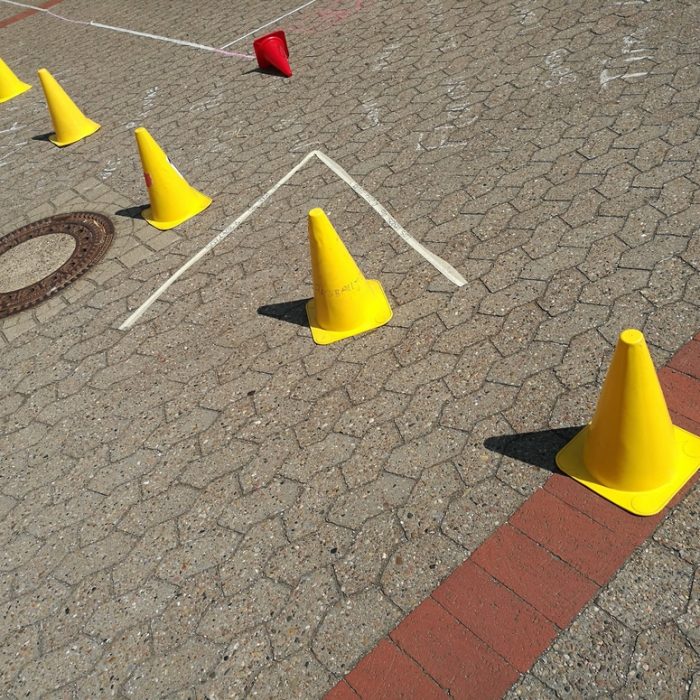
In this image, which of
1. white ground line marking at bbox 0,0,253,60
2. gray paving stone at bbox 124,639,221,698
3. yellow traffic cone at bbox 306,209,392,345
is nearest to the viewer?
gray paving stone at bbox 124,639,221,698

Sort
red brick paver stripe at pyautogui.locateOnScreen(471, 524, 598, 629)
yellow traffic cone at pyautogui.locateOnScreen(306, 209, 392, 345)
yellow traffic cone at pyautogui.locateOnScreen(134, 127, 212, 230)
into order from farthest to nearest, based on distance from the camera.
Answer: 1. yellow traffic cone at pyautogui.locateOnScreen(134, 127, 212, 230)
2. yellow traffic cone at pyautogui.locateOnScreen(306, 209, 392, 345)
3. red brick paver stripe at pyautogui.locateOnScreen(471, 524, 598, 629)

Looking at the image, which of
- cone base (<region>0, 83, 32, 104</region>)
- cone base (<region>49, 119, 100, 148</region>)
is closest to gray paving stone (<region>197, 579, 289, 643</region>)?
cone base (<region>49, 119, 100, 148</region>)

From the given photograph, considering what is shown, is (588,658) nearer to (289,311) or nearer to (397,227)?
(289,311)

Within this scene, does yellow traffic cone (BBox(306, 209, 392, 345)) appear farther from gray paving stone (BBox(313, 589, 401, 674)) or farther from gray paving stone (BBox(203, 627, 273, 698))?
gray paving stone (BBox(203, 627, 273, 698))

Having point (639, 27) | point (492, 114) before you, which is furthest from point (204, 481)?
point (639, 27)

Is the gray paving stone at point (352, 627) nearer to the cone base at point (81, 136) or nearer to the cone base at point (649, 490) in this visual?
the cone base at point (649, 490)

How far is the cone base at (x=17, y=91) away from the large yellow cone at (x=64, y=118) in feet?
8.27

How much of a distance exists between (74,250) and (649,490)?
17.4ft

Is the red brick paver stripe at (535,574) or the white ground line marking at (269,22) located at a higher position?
the white ground line marking at (269,22)

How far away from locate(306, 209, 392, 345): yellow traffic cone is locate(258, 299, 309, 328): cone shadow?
0.10 metres

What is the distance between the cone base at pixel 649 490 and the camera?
131 inches

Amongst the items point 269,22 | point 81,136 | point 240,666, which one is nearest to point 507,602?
point 240,666

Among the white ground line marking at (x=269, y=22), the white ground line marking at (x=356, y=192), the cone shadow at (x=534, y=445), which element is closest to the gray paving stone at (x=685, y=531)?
the cone shadow at (x=534, y=445)

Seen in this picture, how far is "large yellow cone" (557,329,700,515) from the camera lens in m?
3.11
